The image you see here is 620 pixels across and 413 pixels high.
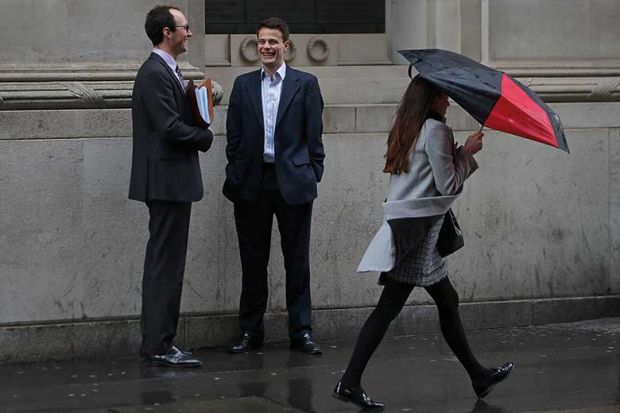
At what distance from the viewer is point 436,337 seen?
33.7 feet

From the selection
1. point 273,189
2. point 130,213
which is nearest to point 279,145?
point 273,189

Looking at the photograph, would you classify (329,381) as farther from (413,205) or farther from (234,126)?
(234,126)

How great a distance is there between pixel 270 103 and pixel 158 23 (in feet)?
3.26

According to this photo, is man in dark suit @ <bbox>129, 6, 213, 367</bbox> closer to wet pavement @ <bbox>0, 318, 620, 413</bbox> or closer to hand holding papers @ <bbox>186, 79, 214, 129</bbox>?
hand holding papers @ <bbox>186, 79, 214, 129</bbox>

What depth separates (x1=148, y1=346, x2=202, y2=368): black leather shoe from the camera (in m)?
9.02

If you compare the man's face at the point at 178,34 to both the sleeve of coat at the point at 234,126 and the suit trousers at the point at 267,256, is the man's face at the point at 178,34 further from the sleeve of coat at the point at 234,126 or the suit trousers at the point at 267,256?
the suit trousers at the point at 267,256

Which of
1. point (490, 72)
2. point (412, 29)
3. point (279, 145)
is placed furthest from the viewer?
point (412, 29)

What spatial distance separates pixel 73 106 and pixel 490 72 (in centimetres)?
294

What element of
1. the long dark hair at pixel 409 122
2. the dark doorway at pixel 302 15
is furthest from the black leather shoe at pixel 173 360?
the dark doorway at pixel 302 15

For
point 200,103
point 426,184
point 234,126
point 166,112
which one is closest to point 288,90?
point 234,126

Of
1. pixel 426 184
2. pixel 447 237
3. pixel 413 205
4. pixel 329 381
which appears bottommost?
pixel 329 381

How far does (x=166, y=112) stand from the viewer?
28.7 ft

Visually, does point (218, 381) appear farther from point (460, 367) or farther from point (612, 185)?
point (612, 185)

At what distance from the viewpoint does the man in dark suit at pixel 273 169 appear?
30.9ft
